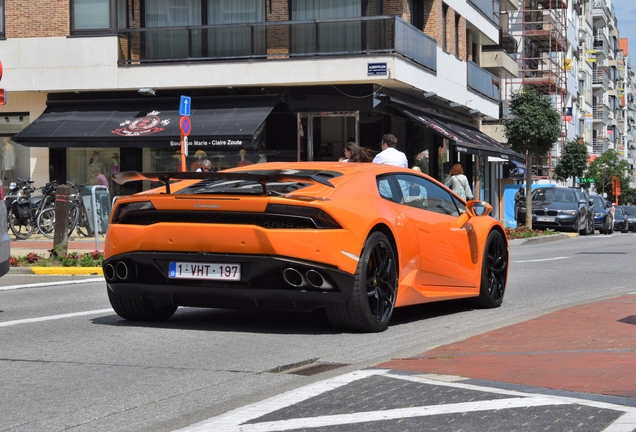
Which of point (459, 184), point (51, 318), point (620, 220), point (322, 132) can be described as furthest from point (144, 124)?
point (620, 220)

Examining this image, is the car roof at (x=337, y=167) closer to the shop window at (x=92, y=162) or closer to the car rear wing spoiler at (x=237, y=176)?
the car rear wing spoiler at (x=237, y=176)

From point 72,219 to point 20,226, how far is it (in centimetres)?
125

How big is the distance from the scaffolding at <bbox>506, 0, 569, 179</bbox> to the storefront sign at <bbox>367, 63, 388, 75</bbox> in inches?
1812

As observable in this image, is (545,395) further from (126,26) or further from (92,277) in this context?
(126,26)

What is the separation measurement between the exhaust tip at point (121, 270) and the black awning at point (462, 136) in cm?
2261

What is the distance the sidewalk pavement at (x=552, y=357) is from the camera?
575cm

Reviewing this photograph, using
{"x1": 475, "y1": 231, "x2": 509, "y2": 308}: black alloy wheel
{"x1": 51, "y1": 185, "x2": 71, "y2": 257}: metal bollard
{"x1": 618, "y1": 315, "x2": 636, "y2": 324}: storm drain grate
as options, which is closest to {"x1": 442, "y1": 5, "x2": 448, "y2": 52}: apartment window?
{"x1": 51, "y1": 185, "x2": 71, "y2": 257}: metal bollard

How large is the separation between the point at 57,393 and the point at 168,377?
73cm

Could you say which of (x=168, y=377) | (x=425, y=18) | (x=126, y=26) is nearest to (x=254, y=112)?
(x=126, y=26)

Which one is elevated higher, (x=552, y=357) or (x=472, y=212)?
(x=472, y=212)

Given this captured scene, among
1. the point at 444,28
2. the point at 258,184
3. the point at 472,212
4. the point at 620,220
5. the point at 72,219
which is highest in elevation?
the point at 444,28

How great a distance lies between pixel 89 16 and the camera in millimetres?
31234

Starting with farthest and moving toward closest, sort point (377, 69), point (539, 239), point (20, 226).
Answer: point (539, 239) < point (377, 69) < point (20, 226)

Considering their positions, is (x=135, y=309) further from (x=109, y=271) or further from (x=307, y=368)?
(x=307, y=368)
